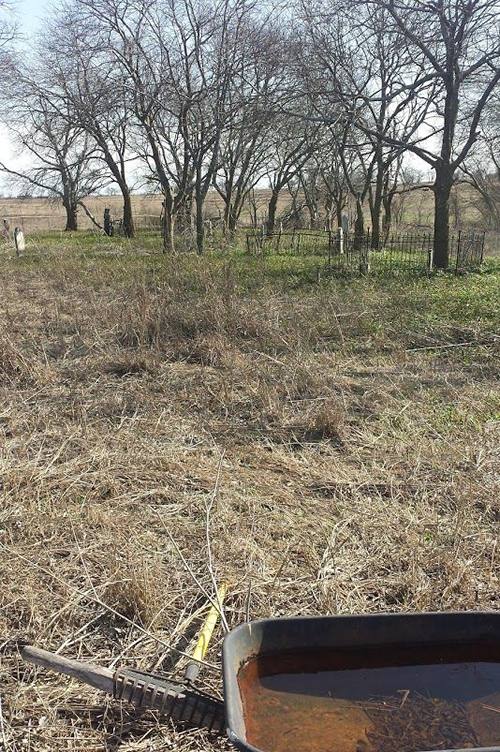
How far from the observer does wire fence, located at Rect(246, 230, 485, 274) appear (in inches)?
558

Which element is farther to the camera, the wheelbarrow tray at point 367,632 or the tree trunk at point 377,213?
the tree trunk at point 377,213

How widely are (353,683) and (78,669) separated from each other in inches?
31.5

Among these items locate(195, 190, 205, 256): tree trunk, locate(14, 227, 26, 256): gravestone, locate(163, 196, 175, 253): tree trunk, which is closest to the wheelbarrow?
locate(163, 196, 175, 253): tree trunk

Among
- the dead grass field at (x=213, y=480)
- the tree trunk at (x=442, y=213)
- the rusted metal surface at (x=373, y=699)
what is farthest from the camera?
the tree trunk at (x=442, y=213)

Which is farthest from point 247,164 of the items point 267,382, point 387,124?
point 267,382

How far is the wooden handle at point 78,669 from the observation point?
5.86ft

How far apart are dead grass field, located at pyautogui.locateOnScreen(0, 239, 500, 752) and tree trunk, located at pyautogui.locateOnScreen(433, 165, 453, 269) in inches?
295

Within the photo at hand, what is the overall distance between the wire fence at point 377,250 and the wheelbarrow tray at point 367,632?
1188cm

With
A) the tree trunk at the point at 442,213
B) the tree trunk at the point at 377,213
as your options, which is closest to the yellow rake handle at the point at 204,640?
the tree trunk at the point at 442,213

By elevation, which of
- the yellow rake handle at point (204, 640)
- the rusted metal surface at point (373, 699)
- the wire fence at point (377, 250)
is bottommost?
the yellow rake handle at point (204, 640)

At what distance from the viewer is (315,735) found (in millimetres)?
1616

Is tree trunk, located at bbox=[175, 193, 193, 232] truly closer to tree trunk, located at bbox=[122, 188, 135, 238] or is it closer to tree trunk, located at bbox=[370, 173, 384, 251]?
tree trunk, located at bbox=[122, 188, 135, 238]

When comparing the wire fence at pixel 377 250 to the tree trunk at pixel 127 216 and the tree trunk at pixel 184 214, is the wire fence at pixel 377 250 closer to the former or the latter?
the tree trunk at pixel 184 214

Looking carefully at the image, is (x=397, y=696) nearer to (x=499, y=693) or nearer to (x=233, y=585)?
(x=499, y=693)
